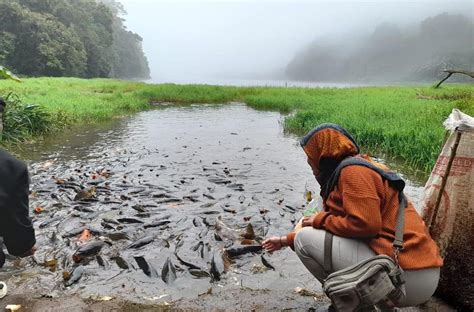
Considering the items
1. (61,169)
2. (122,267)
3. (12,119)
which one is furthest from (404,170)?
(12,119)

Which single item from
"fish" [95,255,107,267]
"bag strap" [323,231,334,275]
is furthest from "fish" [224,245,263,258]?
"bag strap" [323,231,334,275]

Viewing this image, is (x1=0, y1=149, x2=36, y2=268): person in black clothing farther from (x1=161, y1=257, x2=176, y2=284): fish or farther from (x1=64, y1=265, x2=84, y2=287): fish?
(x1=161, y1=257, x2=176, y2=284): fish

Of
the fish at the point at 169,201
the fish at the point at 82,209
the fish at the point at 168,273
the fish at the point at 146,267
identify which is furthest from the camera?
the fish at the point at 169,201

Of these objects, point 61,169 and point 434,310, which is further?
point 61,169

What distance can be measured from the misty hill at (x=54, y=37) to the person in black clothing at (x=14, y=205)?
44080mm

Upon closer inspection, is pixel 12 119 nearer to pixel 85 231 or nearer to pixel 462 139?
pixel 85 231

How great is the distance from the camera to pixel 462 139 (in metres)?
3.04

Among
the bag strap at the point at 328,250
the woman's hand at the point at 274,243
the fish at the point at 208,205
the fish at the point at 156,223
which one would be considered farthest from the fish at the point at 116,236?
the bag strap at the point at 328,250

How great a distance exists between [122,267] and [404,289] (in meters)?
2.99

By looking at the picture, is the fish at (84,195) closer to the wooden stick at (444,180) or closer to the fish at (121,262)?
the fish at (121,262)

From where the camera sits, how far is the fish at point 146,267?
4.25 metres

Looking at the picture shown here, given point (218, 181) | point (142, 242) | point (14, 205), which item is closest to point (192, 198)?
point (218, 181)

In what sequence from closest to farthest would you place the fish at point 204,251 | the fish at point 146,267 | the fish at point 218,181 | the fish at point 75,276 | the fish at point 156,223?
1. the fish at point 75,276
2. the fish at point 146,267
3. the fish at point 204,251
4. the fish at point 156,223
5. the fish at point 218,181

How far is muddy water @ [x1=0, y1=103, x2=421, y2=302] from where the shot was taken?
4145 mm
